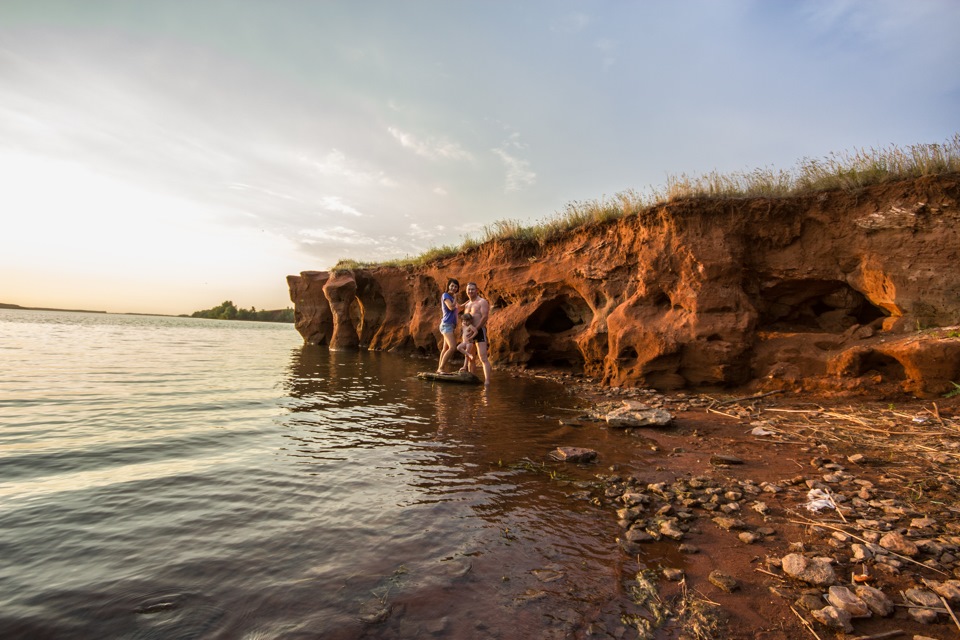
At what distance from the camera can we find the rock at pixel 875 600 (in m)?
1.99

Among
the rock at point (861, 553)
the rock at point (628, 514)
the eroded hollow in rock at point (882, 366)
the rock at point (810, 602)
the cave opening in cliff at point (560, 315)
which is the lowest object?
the rock at point (628, 514)

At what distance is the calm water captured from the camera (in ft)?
6.77

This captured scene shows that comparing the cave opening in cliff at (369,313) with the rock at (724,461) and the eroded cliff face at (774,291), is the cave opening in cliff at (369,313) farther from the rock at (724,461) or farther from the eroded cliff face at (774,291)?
the rock at (724,461)

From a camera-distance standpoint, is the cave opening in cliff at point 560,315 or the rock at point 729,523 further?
the cave opening in cliff at point 560,315

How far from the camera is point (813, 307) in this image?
9.18 meters

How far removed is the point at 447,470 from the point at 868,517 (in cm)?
327

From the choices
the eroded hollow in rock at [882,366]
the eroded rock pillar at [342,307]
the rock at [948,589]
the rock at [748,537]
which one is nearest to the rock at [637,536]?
the rock at [748,537]

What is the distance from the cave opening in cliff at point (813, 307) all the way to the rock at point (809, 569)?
7.99m

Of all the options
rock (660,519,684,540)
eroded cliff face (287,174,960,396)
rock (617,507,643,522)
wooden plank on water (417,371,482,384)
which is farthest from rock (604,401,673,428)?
wooden plank on water (417,371,482,384)

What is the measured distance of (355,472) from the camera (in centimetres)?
401

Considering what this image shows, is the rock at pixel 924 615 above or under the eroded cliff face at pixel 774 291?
under

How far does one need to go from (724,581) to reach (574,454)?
2.22 metres

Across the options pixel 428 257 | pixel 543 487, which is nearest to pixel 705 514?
pixel 543 487

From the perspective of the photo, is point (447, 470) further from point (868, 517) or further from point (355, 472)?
→ point (868, 517)
